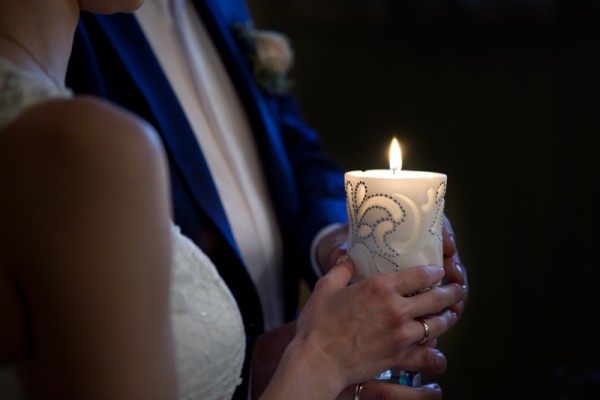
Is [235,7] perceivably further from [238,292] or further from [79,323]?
[79,323]

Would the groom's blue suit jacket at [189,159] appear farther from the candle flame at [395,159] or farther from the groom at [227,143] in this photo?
the candle flame at [395,159]

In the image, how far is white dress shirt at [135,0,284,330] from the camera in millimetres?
1525

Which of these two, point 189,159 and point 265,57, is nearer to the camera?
point 189,159

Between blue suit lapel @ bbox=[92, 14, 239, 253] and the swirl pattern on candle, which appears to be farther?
blue suit lapel @ bbox=[92, 14, 239, 253]

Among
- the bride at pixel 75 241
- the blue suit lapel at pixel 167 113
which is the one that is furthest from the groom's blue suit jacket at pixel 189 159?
the bride at pixel 75 241

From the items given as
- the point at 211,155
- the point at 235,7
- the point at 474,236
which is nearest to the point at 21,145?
A: the point at 211,155

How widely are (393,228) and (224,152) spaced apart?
0.72m

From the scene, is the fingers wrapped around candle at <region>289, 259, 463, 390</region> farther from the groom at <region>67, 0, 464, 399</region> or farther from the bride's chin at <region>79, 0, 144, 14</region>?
the bride's chin at <region>79, 0, 144, 14</region>

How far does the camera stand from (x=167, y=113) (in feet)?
4.59

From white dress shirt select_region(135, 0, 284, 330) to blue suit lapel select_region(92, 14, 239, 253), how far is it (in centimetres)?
12

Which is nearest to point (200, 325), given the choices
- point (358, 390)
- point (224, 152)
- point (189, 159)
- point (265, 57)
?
point (358, 390)

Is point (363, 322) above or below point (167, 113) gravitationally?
below

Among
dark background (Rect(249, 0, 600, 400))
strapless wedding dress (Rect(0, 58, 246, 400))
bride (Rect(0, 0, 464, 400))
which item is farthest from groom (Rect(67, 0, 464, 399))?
dark background (Rect(249, 0, 600, 400))

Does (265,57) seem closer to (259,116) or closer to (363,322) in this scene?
(259,116)
